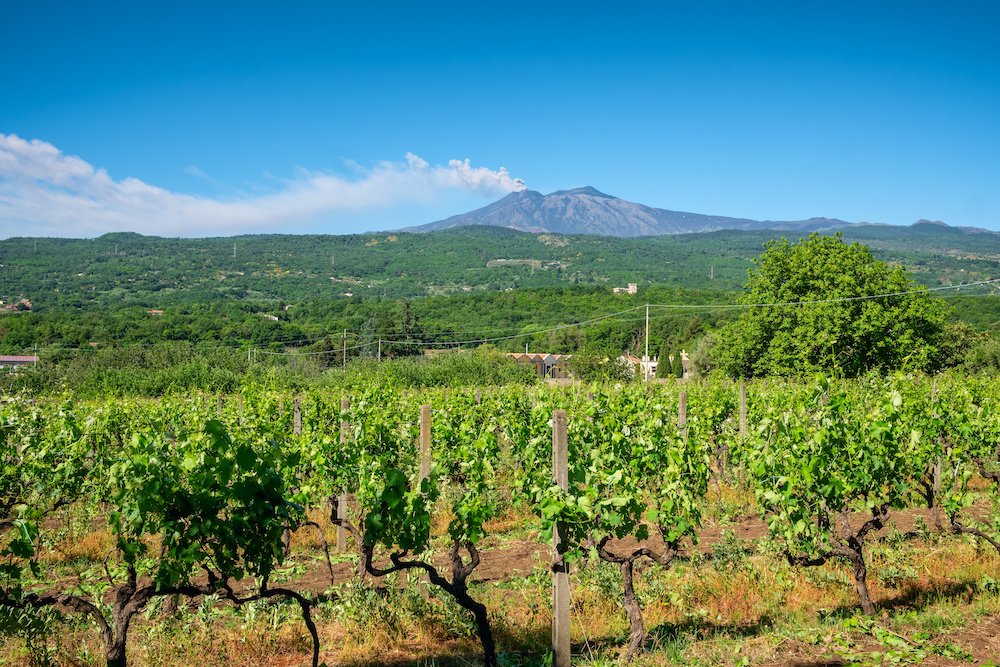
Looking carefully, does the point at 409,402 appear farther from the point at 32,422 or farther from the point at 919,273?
the point at 919,273

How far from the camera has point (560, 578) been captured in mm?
4320

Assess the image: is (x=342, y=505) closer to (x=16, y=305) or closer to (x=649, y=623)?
(x=649, y=623)

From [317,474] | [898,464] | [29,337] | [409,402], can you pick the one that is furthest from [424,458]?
[29,337]

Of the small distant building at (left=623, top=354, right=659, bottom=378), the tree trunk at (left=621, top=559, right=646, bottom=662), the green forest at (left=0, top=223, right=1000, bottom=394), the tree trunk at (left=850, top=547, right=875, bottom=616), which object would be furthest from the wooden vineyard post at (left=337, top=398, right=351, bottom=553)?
the green forest at (left=0, top=223, right=1000, bottom=394)

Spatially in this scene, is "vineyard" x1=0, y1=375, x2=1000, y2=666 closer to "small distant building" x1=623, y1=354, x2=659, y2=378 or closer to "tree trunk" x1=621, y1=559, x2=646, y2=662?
"tree trunk" x1=621, y1=559, x2=646, y2=662

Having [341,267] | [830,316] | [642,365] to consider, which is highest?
[341,267]

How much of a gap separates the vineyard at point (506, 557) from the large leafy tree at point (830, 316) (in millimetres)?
16968

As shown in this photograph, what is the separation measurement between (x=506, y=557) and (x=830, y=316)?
66.5 ft

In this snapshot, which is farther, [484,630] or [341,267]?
[341,267]

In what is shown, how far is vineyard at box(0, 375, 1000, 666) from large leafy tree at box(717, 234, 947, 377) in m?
17.0

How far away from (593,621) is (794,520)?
1751 mm

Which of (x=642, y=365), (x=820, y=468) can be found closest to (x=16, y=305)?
(x=642, y=365)

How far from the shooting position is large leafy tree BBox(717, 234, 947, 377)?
23.8 m

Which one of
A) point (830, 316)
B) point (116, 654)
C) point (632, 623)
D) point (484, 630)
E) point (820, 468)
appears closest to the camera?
point (116, 654)
